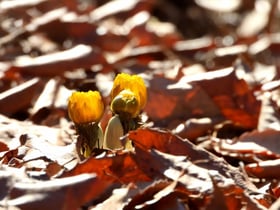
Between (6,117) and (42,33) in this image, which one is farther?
(42,33)

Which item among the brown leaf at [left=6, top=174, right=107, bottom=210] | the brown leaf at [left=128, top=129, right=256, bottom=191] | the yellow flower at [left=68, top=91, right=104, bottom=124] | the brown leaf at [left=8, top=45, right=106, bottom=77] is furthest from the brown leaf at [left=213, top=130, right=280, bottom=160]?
the brown leaf at [left=8, top=45, right=106, bottom=77]

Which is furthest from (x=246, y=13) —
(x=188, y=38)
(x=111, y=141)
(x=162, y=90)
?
(x=111, y=141)

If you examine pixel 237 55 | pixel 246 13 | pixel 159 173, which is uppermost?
pixel 159 173

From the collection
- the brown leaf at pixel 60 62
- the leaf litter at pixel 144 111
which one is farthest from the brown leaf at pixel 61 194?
the brown leaf at pixel 60 62

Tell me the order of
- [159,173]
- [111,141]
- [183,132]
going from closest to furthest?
[159,173], [111,141], [183,132]

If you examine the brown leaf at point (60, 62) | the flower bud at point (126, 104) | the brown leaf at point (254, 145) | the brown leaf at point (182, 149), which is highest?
the flower bud at point (126, 104)

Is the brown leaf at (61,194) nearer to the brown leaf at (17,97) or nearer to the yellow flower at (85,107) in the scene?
the yellow flower at (85,107)

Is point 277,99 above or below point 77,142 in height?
below

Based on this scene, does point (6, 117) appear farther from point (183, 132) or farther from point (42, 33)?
point (42, 33)
